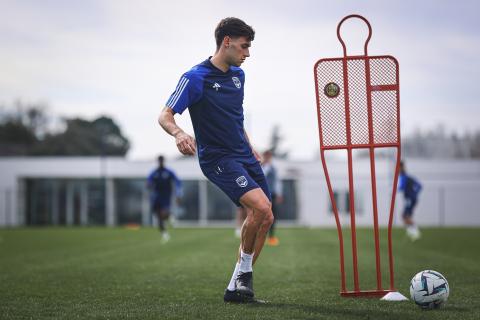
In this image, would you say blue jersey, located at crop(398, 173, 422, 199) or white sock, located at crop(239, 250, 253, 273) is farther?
blue jersey, located at crop(398, 173, 422, 199)

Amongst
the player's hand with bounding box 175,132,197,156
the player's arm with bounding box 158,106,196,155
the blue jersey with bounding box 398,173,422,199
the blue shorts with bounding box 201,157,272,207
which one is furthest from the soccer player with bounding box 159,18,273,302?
the blue jersey with bounding box 398,173,422,199

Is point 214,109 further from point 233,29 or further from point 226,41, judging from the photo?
point 233,29

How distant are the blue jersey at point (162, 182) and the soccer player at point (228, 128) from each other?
13113mm

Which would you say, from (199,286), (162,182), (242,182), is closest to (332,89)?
(242,182)

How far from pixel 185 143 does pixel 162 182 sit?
14.6 m

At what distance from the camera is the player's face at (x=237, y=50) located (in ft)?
19.6

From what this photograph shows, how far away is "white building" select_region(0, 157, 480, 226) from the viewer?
40406 mm

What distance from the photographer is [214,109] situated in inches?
236

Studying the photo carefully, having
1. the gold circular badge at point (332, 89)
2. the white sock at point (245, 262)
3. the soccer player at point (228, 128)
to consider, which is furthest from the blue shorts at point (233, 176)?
the gold circular badge at point (332, 89)

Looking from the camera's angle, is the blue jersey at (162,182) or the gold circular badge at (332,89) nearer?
the gold circular badge at (332,89)

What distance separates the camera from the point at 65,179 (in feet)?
139

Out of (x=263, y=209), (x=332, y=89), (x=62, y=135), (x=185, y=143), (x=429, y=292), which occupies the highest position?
(x=62, y=135)

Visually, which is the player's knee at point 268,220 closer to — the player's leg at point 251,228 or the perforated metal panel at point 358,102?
the player's leg at point 251,228

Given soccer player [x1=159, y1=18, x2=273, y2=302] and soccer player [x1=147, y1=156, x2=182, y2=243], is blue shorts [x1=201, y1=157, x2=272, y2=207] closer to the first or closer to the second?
soccer player [x1=159, y1=18, x2=273, y2=302]
